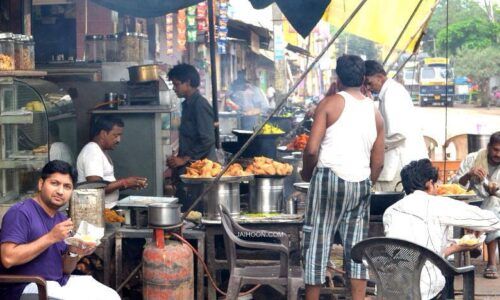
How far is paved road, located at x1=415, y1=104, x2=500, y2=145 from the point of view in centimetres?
3094

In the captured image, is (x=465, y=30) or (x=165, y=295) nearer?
(x=165, y=295)

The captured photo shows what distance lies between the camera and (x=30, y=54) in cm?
729

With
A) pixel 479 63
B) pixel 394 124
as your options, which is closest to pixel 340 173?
pixel 394 124

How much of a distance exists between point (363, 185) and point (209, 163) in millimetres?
1430

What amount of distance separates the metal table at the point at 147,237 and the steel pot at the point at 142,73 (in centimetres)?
294

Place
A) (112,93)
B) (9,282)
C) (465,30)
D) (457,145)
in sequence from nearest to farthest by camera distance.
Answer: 1. (9,282)
2. (112,93)
3. (457,145)
4. (465,30)

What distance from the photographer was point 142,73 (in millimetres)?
9312

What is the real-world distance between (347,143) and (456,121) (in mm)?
32820

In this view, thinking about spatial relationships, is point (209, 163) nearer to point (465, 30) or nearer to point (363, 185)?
point (363, 185)

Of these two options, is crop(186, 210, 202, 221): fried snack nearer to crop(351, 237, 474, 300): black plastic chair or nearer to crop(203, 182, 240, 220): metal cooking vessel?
crop(203, 182, 240, 220): metal cooking vessel

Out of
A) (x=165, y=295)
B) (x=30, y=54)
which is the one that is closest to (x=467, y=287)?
(x=165, y=295)

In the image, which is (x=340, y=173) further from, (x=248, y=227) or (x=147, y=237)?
(x=147, y=237)

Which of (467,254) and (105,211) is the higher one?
(105,211)

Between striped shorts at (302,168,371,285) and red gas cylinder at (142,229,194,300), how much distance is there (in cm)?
91
